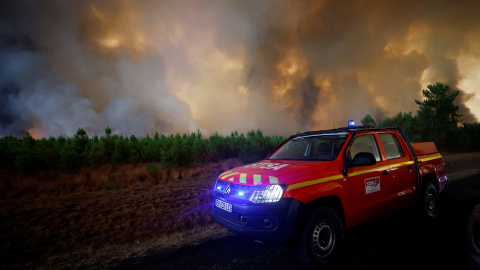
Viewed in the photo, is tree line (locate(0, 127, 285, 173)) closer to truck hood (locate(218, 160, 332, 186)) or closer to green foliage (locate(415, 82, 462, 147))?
truck hood (locate(218, 160, 332, 186))

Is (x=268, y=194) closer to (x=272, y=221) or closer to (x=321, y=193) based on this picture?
(x=272, y=221)

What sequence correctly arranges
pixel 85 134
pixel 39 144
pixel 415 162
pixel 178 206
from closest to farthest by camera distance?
pixel 415 162 < pixel 178 206 < pixel 39 144 < pixel 85 134

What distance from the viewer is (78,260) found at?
326 cm

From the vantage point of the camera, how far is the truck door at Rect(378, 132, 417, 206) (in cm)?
371

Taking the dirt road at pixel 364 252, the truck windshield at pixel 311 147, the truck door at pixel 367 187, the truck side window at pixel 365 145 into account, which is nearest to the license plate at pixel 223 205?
the dirt road at pixel 364 252

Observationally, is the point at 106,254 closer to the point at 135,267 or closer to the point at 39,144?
the point at 135,267

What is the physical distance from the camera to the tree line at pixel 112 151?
1340cm

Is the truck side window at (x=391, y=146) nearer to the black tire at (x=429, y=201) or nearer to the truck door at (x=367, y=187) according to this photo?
the truck door at (x=367, y=187)

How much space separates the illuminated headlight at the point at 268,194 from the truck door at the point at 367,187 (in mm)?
1173

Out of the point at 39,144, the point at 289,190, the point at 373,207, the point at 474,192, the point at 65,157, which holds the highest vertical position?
the point at 39,144

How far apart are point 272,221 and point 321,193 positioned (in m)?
0.73

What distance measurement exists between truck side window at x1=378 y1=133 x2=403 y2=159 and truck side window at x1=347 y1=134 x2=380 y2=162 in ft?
0.84

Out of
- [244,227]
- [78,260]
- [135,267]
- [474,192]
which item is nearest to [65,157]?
[78,260]

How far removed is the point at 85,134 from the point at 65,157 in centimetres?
559
